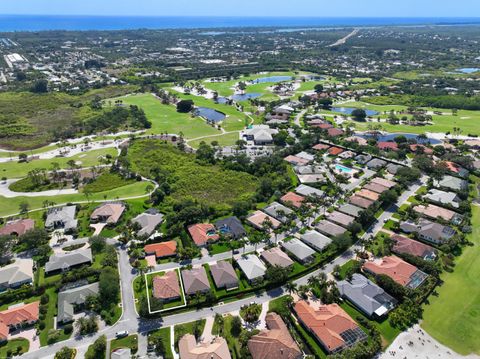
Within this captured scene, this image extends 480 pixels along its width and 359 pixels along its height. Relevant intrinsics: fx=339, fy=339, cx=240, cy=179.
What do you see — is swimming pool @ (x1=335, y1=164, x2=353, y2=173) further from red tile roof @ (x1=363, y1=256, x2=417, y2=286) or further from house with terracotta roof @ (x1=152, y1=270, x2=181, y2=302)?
house with terracotta roof @ (x1=152, y1=270, x2=181, y2=302)

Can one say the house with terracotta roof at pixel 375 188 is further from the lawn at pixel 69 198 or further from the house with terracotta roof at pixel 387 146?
the lawn at pixel 69 198

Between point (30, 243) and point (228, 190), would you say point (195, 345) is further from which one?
point (228, 190)

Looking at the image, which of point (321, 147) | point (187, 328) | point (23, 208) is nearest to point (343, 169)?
point (321, 147)

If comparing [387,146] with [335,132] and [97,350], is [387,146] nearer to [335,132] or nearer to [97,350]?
[335,132]

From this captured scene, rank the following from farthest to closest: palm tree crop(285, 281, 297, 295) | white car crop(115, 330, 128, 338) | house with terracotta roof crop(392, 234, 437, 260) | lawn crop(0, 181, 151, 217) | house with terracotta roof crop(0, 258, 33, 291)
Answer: lawn crop(0, 181, 151, 217) → house with terracotta roof crop(392, 234, 437, 260) → house with terracotta roof crop(0, 258, 33, 291) → palm tree crop(285, 281, 297, 295) → white car crop(115, 330, 128, 338)

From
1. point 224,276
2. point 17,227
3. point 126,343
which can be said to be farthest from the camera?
point 17,227

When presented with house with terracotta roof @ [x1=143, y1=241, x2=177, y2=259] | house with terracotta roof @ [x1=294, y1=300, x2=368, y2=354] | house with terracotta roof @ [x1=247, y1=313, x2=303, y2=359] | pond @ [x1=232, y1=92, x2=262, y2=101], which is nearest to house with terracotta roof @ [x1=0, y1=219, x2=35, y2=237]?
house with terracotta roof @ [x1=143, y1=241, x2=177, y2=259]
